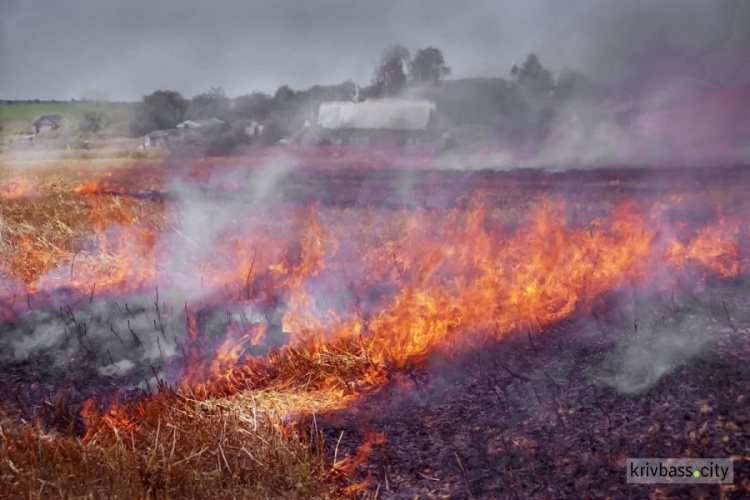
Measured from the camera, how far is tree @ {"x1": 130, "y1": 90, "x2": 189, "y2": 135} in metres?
19.4

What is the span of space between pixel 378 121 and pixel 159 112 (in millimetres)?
8681

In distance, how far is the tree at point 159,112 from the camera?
63.7 feet

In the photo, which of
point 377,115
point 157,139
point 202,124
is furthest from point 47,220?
point 377,115

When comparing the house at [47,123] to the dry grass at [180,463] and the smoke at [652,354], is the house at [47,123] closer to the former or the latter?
the dry grass at [180,463]

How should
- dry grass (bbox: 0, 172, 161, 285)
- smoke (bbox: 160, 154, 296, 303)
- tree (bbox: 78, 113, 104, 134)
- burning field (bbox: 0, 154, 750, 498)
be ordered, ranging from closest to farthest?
burning field (bbox: 0, 154, 750, 498) < smoke (bbox: 160, 154, 296, 303) < dry grass (bbox: 0, 172, 161, 285) < tree (bbox: 78, 113, 104, 134)

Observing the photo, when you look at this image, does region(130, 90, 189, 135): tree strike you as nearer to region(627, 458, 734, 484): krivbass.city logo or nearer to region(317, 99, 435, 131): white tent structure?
region(317, 99, 435, 131): white tent structure

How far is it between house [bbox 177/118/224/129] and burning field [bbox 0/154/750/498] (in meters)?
8.65

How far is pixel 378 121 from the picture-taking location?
22.7 m

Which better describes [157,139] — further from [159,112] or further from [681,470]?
[681,470]

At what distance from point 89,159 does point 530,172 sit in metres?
27.5

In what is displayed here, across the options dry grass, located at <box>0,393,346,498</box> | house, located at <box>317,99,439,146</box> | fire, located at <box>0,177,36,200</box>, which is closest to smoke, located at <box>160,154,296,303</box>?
house, located at <box>317,99,439,146</box>

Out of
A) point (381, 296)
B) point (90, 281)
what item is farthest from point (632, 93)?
point (90, 281)

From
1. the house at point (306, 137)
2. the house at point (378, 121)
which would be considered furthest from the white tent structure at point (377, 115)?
the house at point (306, 137)

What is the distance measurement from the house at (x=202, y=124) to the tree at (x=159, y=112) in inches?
11.6
